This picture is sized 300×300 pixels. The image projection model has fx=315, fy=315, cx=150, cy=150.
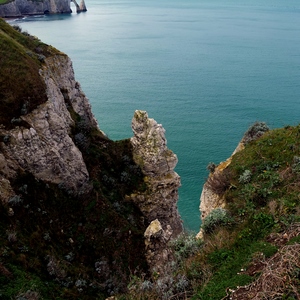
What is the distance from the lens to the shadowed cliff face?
72.3 feet

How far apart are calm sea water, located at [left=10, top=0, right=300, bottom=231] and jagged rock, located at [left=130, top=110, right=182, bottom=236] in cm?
1061

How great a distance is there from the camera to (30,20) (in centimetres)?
18938

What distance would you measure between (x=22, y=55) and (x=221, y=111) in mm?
57090

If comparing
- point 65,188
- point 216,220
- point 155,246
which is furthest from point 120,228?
point 216,220

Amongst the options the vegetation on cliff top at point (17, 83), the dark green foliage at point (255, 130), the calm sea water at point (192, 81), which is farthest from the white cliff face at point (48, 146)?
the calm sea water at point (192, 81)

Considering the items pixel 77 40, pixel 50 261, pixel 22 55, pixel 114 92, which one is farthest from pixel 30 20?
pixel 50 261

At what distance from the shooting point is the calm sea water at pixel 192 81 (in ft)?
216

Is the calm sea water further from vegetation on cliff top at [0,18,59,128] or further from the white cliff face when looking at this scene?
vegetation on cliff top at [0,18,59,128]

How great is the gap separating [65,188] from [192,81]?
246 ft

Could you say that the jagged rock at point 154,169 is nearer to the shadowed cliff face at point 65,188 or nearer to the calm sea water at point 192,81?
the shadowed cliff face at point 65,188

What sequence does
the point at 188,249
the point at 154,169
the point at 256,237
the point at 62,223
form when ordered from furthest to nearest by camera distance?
the point at 154,169
the point at 62,223
the point at 188,249
the point at 256,237

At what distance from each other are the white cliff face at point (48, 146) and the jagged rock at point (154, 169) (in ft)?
22.8

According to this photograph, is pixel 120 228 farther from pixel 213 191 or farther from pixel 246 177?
pixel 246 177

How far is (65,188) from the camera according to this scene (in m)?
28.3
